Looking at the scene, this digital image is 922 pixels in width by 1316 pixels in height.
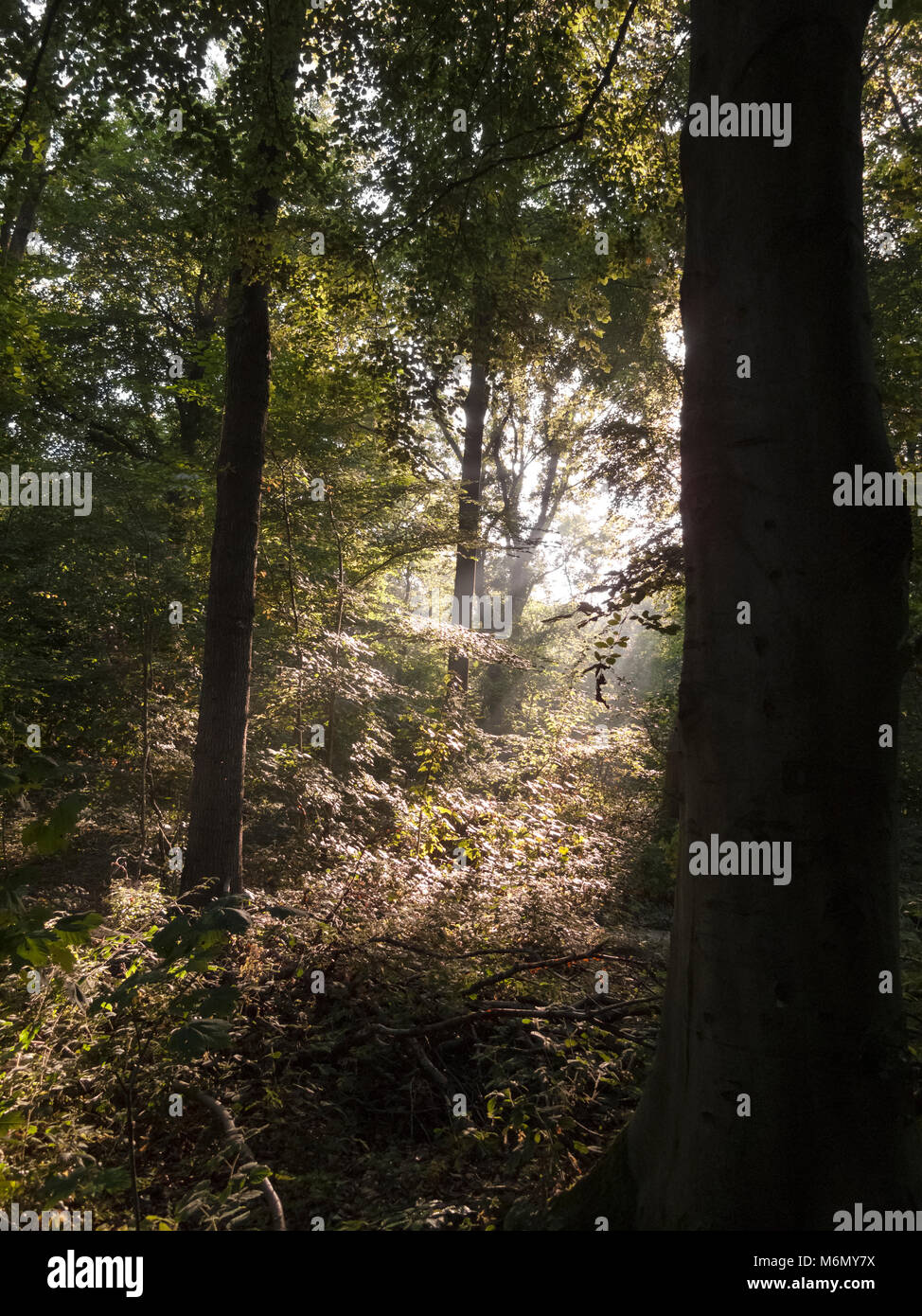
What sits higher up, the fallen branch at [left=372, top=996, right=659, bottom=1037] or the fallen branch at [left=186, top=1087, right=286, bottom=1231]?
the fallen branch at [left=372, top=996, right=659, bottom=1037]

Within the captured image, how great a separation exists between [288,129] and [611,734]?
9.12 m

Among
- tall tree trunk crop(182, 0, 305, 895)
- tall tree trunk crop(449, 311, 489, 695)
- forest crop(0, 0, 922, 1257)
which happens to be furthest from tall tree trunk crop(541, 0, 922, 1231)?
tall tree trunk crop(449, 311, 489, 695)

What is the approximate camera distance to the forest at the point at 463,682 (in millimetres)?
2102

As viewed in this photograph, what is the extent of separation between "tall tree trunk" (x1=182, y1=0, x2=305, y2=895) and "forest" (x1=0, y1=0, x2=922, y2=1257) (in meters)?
0.04

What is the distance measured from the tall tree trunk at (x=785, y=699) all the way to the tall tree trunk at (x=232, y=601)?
4.74 metres

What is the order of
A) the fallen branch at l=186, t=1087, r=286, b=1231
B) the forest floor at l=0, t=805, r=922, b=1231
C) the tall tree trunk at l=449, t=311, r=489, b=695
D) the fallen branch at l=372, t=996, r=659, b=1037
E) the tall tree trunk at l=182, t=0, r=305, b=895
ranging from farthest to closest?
the tall tree trunk at l=449, t=311, r=489, b=695, the tall tree trunk at l=182, t=0, r=305, b=895, the fallen branch at l=372, t=996, r=659, b=1037, the forest floor at l=0, t=805, r=922, b=1231, the fallen branch at l=186, t=1087, r=286, b=1231

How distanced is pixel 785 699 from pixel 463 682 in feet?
37.1

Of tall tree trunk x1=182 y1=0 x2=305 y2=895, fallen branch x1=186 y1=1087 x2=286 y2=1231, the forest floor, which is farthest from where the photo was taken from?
tall tree trunk x1=182 y1=0 x2=305 y2=895

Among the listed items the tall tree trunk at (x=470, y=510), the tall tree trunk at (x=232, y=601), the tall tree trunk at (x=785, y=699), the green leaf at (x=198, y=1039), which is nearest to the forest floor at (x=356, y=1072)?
the green leaf at (x=198, y=1039)

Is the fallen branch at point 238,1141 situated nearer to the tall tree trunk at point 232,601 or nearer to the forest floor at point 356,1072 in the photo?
the forest floor at point 356,1072

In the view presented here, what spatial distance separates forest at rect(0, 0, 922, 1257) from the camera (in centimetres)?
210

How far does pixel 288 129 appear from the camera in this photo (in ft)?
17.3

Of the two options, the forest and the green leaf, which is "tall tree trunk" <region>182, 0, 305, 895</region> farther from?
the green leaf
